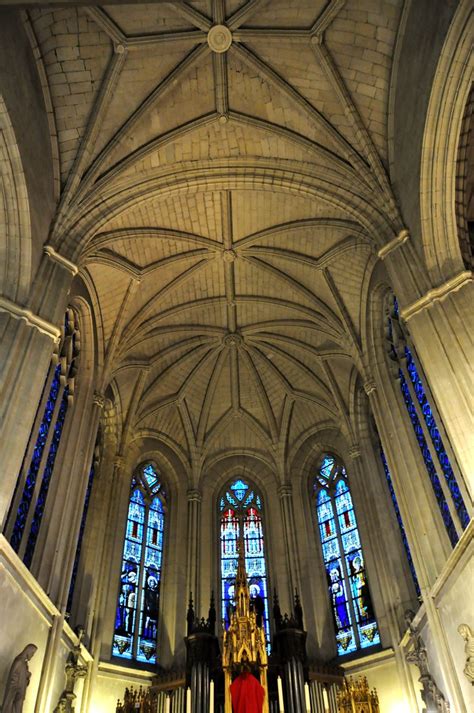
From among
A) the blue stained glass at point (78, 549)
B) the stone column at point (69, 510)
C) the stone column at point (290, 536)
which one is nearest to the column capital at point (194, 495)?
the stone column at point (290, 536)

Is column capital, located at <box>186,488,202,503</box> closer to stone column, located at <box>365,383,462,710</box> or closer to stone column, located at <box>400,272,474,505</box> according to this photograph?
stone column, located at <box>365,383,462,710</box>

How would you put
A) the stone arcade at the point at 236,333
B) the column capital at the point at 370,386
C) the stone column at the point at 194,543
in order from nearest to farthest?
the stone arcade at the point at 236,333, the column capital at the point at 370,386, the stone column at the point at 194,543

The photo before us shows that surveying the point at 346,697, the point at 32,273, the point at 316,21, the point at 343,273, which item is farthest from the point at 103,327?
the point at 346,697

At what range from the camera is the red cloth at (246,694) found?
12031mm

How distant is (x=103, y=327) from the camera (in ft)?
51.9

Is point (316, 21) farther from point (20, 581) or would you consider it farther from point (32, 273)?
point (20, 581)

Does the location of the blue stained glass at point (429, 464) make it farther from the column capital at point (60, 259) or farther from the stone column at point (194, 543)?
the stone column at point (194, 543)

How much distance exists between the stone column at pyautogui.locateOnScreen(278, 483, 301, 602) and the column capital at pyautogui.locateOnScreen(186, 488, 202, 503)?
100 inches

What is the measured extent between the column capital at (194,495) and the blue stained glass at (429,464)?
8104mm

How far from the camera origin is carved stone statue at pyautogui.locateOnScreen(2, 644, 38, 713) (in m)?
8.79

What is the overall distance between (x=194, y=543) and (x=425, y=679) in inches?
324

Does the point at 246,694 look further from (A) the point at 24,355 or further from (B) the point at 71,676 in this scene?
(A) the point at 24,355

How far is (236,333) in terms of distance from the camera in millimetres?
18594

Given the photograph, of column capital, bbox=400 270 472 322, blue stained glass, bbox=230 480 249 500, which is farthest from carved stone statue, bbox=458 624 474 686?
blue stained glass, bbox=230 480 249 500
